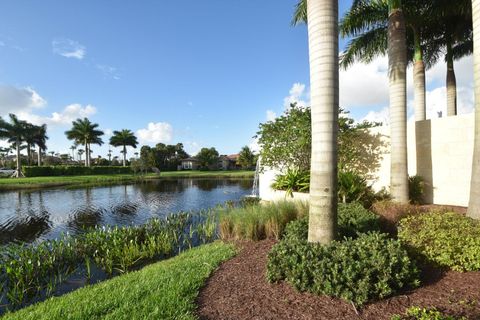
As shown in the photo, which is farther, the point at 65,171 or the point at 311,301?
the point at 65,171

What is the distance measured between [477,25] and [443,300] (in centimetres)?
617

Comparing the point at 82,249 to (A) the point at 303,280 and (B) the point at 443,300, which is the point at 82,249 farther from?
(B) the point at 443,300

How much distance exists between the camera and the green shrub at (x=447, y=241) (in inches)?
158

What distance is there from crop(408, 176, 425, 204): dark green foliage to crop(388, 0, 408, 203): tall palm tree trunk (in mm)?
927

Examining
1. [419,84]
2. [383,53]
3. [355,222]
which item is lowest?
[355,222]

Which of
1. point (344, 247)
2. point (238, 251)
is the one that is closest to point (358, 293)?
point (344, 247)

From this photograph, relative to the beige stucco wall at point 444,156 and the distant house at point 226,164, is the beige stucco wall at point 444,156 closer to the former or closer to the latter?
the beige stucco wall at point 444,156

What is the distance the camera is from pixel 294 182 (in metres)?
10.7

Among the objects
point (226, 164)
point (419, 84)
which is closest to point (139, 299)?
point (419, 84)

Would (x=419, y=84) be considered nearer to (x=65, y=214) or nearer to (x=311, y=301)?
(x=311, y=301)

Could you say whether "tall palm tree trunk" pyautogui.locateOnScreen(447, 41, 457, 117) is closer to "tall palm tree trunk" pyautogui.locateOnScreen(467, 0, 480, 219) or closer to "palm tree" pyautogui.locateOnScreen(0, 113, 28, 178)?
"tall palm tree trunk" pyautogui.locateOnScreen(467, 0, 480, 219)

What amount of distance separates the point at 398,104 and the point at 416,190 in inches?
119

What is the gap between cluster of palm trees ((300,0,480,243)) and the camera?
418cm

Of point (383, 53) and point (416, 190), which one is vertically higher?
point (383, 53)
